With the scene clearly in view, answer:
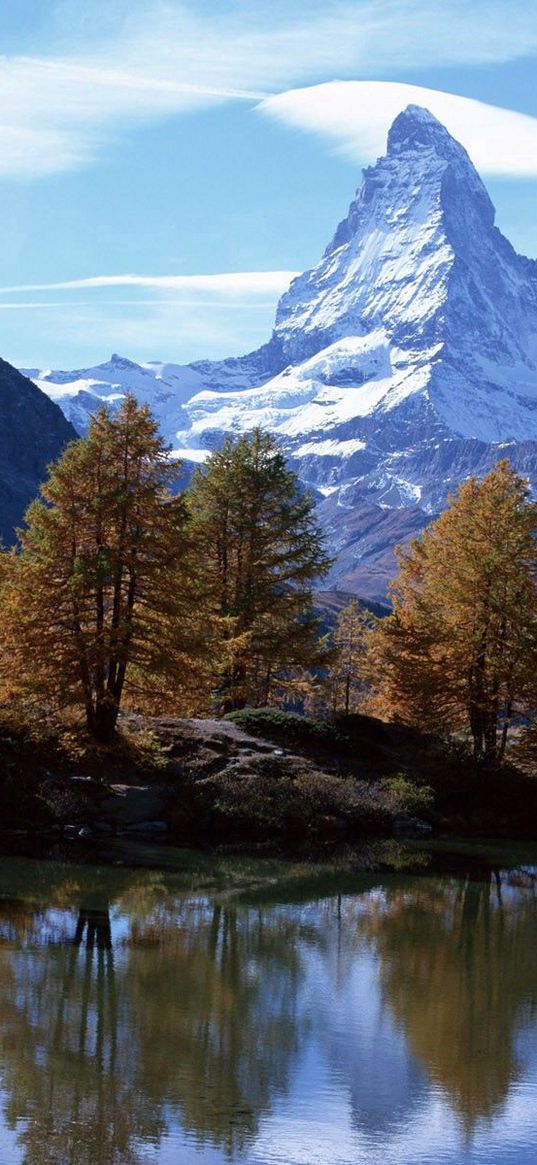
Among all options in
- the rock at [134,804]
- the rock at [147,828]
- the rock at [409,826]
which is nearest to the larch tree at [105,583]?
the rock at [134,804]

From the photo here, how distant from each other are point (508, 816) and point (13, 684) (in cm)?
1496

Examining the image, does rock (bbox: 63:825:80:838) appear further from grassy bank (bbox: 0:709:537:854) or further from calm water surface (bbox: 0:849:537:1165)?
calm water surface (bbox: 0:849:537:1165)

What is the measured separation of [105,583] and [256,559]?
34.8 ft

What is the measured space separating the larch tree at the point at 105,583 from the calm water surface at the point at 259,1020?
7.96m

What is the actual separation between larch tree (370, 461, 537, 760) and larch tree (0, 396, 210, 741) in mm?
8366

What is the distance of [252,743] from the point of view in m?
37.4

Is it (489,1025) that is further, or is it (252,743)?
(252,743)

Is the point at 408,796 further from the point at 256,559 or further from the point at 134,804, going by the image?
the point at 256,559

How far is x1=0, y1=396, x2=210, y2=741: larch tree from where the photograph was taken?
109ft

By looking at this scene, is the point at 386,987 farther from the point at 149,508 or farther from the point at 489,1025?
the point at 149,508

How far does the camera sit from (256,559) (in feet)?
143

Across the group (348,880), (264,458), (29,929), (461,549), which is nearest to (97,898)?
(29,929)

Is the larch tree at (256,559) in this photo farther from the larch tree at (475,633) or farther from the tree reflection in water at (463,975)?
the tree reflection in water at (463,975)

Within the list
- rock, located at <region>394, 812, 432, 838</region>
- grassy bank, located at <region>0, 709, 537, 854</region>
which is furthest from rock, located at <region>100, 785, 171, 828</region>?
rock, located at <region>394, 812, 432, 838</region>
